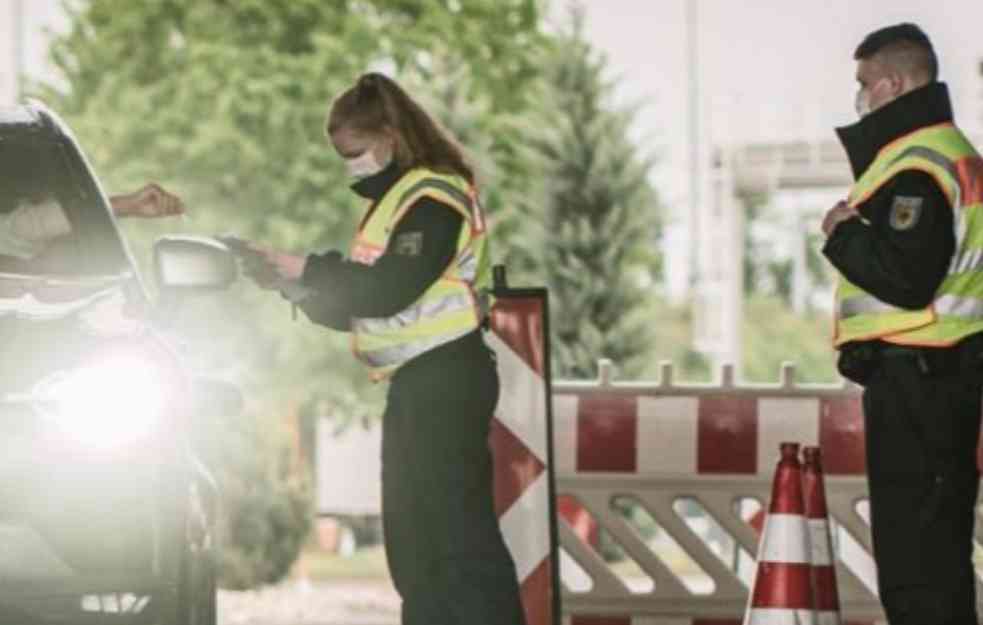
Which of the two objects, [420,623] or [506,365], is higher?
[506,365]

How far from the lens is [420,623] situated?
310 inches

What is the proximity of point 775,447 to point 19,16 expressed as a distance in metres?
51.6

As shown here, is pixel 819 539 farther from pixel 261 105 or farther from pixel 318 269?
pixel 261 105

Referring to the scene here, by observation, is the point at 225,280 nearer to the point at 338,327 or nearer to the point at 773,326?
the point at 338,327

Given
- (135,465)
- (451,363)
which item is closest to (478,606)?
(451,363)

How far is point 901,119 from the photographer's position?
24.6ft

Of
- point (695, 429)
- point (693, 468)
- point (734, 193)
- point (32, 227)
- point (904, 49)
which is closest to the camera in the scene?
point (904, 49)

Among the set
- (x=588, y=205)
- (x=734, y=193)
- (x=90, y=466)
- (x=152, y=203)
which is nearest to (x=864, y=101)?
(x=90, y=466)

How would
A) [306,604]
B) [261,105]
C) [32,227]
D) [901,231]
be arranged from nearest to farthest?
1. [901,231]
2. [32,227]
3. [306,604]
4. [261,105]

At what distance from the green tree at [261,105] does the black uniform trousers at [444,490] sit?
37.1 m

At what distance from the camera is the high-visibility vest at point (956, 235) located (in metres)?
7.44

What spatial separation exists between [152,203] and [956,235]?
111 inches

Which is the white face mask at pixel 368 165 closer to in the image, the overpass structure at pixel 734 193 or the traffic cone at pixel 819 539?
the traffic cone at pixel 819 539

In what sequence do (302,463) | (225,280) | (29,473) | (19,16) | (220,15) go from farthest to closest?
(19,16) < (220,15) < (302,463) < (225,280) < (29,473)
